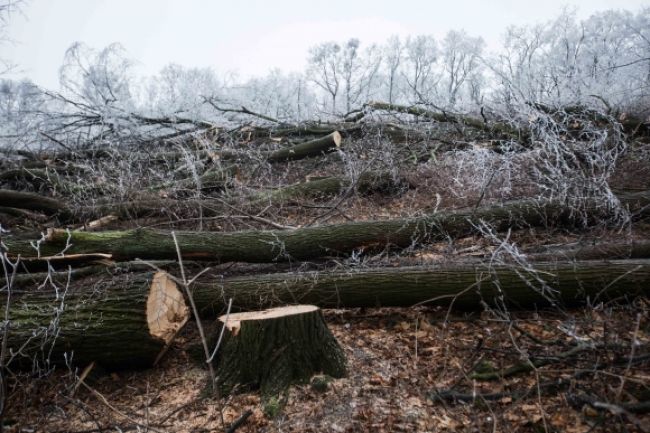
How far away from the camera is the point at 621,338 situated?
8.13 ft

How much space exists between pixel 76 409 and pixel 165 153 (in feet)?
14.8

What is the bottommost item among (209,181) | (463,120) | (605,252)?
(605,252)

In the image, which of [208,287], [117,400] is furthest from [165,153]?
[117,400]

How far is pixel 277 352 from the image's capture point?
271cm

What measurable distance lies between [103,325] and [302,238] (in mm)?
1801

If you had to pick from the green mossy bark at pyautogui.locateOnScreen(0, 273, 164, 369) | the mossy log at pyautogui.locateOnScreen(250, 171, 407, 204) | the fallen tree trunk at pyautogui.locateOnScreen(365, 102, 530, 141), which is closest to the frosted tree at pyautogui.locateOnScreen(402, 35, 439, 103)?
the fallen tree trunk at pyautogui.locateOnScreen(365, 102, 530, 141)

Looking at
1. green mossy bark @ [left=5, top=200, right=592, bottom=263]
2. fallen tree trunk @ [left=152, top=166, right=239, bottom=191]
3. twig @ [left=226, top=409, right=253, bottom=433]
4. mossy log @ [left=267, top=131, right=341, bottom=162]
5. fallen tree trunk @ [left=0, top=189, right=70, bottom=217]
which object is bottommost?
twig @ [left=226, top=409, right=253, bottom=433]

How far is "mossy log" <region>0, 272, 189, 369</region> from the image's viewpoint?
2.91 meters

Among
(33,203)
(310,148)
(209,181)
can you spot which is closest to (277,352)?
(209,181)

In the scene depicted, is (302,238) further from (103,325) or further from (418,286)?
(103,325)

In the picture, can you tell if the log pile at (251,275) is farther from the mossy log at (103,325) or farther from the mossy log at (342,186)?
the mossy log at (342,186)

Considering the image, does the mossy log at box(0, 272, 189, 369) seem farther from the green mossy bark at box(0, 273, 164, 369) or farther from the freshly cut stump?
the freshly cut stump

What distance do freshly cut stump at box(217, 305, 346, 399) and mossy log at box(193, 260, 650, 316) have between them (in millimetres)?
579

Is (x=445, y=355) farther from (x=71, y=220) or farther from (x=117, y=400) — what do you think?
(x=71, y=220)
